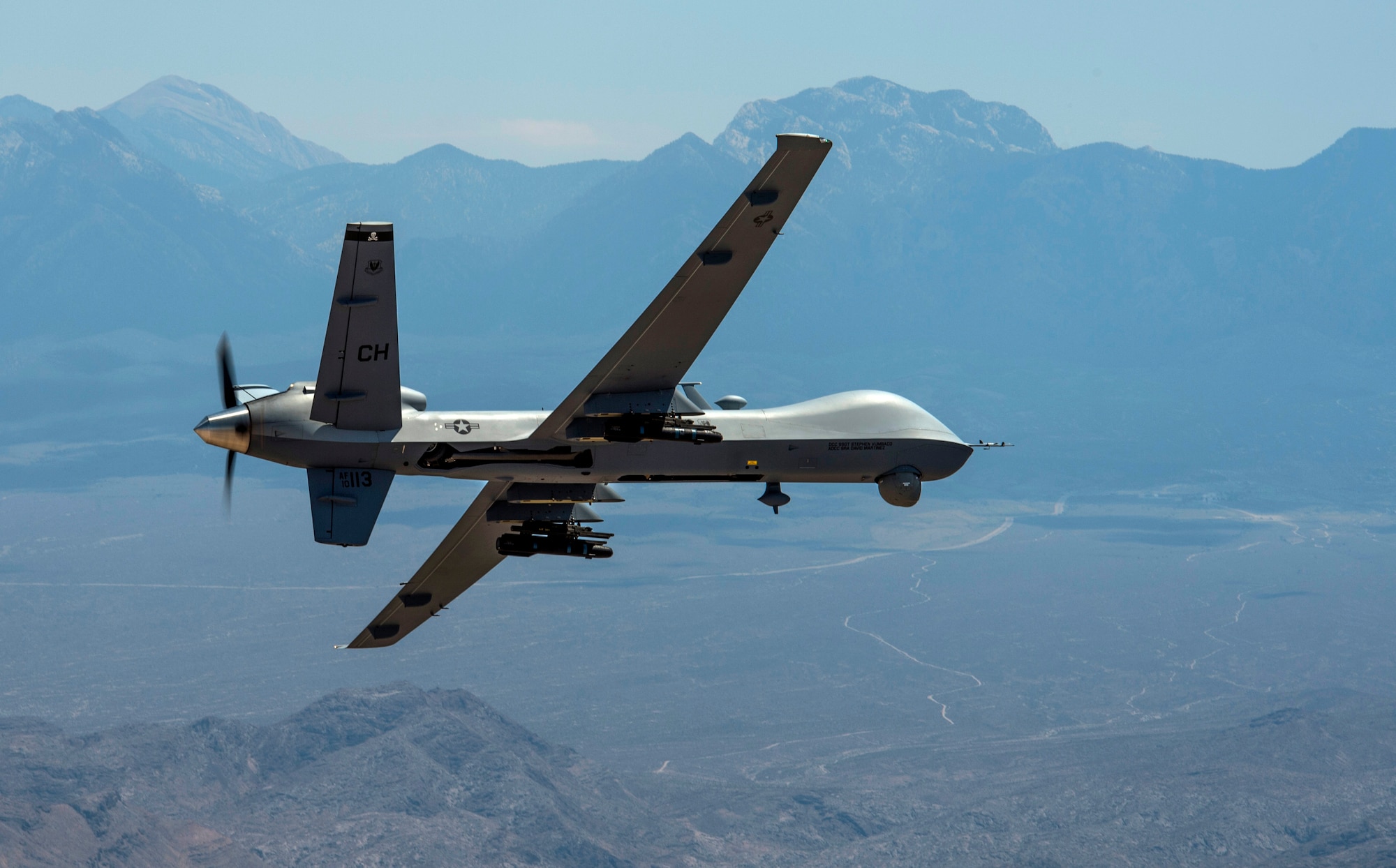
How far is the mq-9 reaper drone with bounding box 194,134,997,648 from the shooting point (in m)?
33.3

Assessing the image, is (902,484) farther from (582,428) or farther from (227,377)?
(227,377)

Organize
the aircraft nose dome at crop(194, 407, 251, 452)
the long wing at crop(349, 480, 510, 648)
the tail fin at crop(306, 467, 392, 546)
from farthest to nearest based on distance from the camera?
the long wing at crop(349, 480, 510, 648) → the tail fin at crop(306, 467, 392, 546) → the aircraft nose dome at crop(194, 407, 251, 452)

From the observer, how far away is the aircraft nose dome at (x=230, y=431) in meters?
37.0

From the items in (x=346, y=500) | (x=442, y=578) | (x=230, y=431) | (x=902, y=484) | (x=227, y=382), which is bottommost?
(x=442, y=578)

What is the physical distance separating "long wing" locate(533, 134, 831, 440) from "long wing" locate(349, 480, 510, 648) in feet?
26.5

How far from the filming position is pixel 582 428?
37438 mm

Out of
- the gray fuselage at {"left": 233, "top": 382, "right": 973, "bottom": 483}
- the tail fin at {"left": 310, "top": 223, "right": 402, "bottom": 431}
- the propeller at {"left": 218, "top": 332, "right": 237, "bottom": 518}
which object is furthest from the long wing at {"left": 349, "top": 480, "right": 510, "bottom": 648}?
the propeller at {"left": 218, "top": 332, "right": 237, "bottom": 518}

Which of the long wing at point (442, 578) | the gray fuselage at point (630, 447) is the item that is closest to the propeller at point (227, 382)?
the gray fuselage at point (630, 447)

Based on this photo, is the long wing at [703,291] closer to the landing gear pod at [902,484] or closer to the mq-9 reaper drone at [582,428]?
the mq-9 reaper drone at [582,428]

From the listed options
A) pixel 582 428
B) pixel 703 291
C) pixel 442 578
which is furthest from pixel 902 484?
pixel 442 578

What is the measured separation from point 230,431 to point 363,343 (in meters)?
4.93

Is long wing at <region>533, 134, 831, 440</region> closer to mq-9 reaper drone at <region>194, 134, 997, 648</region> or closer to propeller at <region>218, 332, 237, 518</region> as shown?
mq-9 reaper drone at <region>194, 134, 997, 648</region>

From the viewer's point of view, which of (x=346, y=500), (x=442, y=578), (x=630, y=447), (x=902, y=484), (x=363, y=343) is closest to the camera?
(x=363, y=343)

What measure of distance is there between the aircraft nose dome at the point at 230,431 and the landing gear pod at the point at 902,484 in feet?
63.4
